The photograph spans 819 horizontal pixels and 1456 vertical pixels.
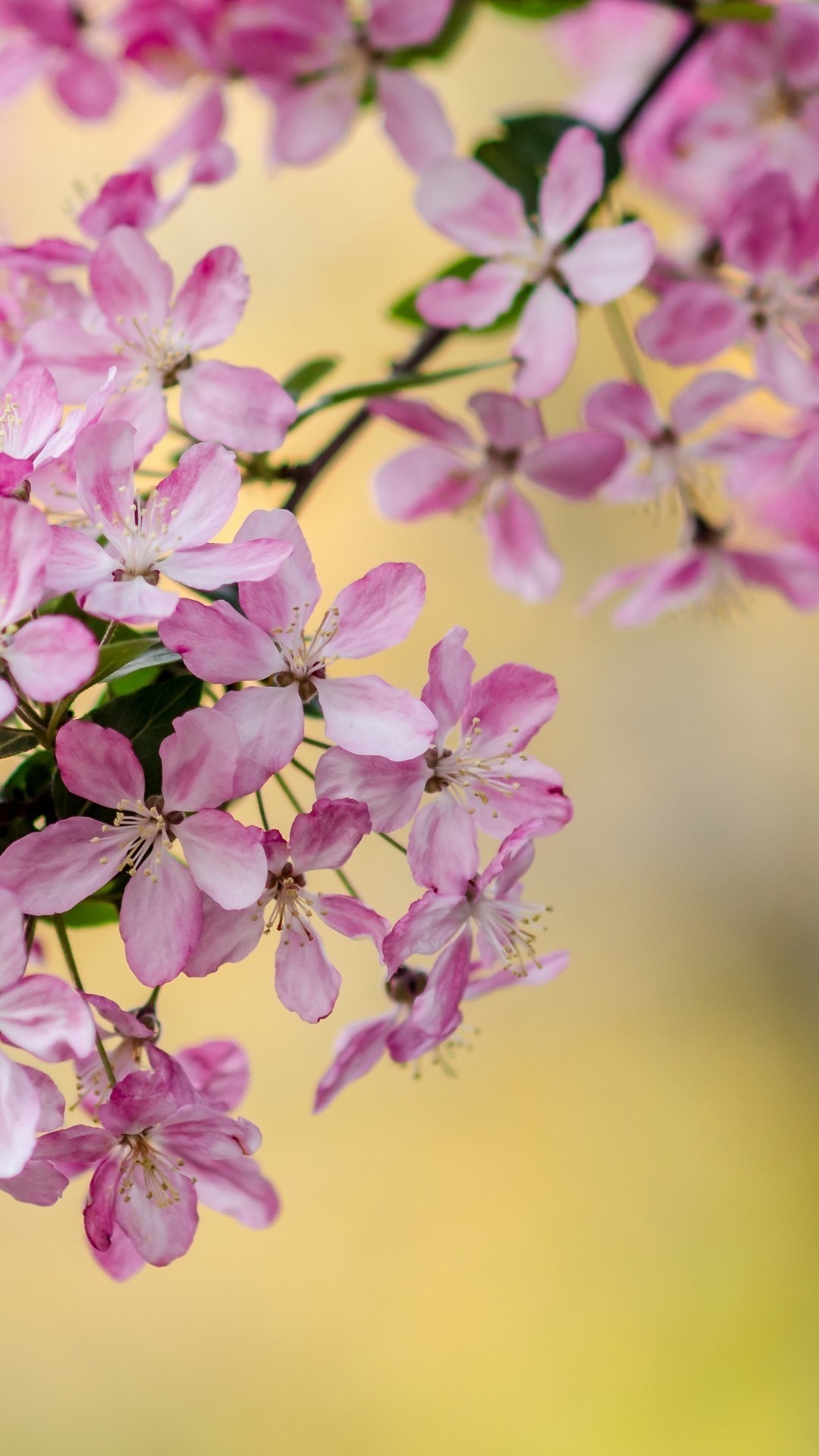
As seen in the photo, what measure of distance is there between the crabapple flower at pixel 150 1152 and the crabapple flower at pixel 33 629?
146 millimetres

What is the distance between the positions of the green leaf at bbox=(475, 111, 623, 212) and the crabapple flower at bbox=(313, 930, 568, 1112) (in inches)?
17.1

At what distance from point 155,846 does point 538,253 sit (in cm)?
39

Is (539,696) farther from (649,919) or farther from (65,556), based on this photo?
(649,919)

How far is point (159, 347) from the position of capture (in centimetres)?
55

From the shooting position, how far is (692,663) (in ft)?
9.04

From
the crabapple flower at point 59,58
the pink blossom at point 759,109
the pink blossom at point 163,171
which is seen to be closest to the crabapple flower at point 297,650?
the pink blossom at point 163,171

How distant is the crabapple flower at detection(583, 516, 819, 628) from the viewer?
0.78 metres

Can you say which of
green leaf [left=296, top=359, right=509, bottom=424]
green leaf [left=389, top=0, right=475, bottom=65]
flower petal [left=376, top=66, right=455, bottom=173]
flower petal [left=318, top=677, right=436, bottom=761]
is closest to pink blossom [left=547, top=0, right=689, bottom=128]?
green leaf [left=389, top=0, right=475, bottom=65]

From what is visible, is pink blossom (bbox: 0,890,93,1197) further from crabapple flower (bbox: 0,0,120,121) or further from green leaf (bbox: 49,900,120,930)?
crabapple flower (bbox: 0,0,120,121)

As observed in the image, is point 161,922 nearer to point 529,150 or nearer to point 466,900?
point 466,900

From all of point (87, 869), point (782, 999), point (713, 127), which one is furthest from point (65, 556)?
point (782, 999)

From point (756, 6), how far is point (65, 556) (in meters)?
0.61

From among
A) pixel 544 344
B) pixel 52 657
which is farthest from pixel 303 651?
pixel 544 344

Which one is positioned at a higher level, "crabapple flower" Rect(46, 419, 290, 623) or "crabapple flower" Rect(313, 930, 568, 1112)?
"crabapple flower" Rect(46, 419, 290, 623)
